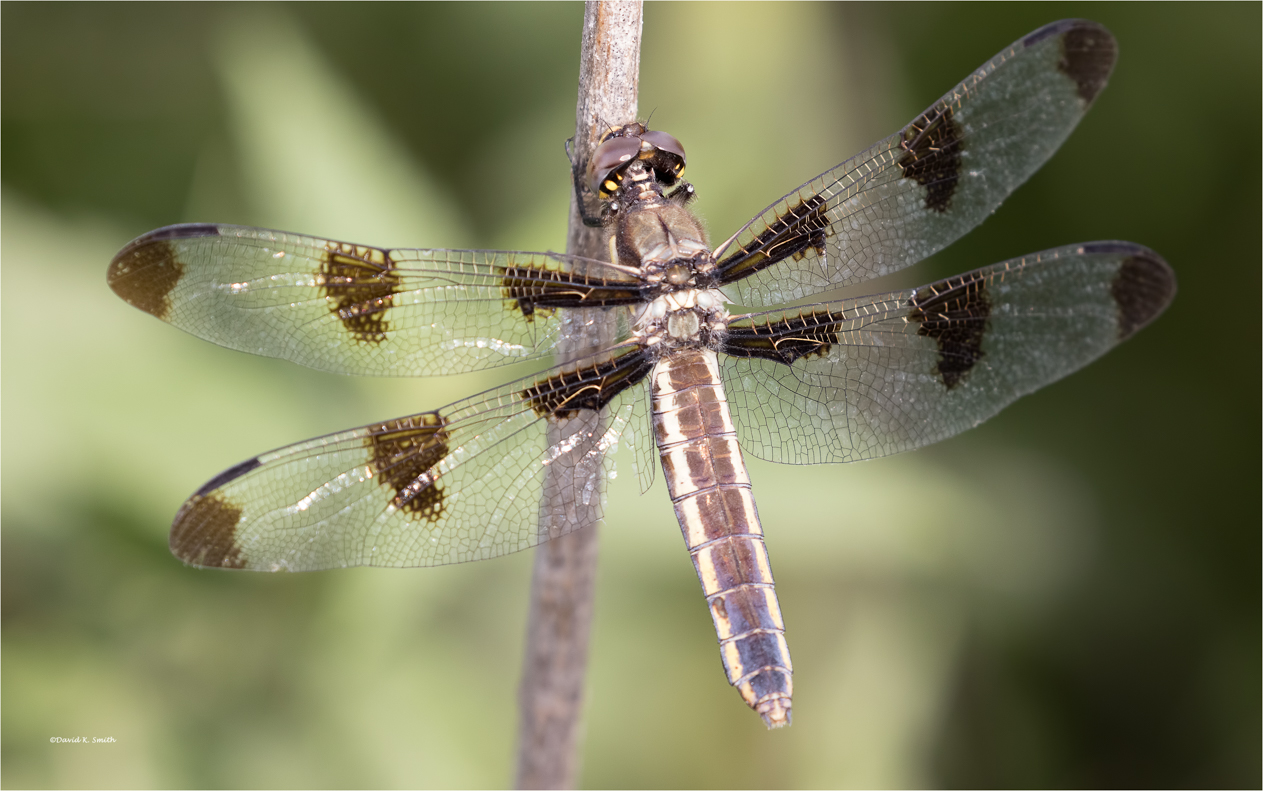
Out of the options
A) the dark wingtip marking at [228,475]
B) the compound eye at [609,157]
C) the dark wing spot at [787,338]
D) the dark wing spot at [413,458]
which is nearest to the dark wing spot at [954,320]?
the dark wing spot at [787,338]

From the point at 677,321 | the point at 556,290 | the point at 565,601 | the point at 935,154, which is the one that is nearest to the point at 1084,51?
the point at 935,154

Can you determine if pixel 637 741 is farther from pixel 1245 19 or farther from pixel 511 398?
pixel 1245 19

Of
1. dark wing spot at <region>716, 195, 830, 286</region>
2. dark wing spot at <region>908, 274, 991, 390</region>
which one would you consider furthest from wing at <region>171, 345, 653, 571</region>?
dark wing spot at <region>908, 274, 991, 390</region>

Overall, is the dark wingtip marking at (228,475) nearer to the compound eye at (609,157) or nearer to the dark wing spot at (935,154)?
the compound eye at (609,157)

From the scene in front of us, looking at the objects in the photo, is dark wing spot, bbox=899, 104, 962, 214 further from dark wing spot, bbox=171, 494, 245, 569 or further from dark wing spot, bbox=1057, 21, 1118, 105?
dark wing spot, bbox=171, 494, 245, 569

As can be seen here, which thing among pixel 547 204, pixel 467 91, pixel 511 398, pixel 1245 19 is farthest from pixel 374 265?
pixel 1245 19

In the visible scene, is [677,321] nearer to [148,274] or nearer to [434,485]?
[434,485]
